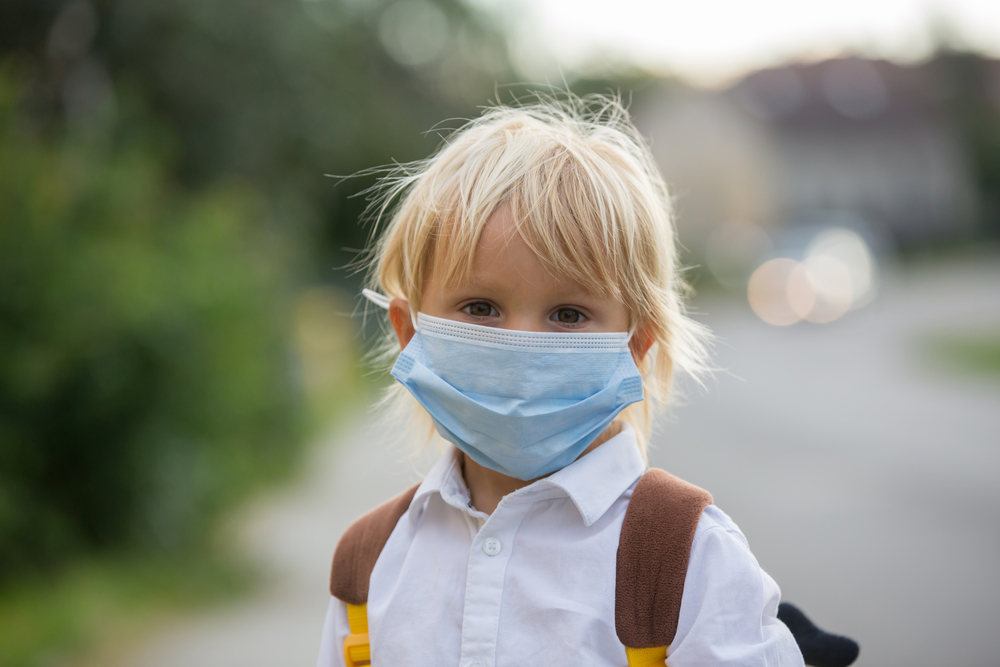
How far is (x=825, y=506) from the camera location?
243 inches

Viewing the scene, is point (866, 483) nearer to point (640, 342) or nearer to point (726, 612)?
point (640, 342)

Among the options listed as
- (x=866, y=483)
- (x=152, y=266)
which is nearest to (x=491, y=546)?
(x=152, y=266)

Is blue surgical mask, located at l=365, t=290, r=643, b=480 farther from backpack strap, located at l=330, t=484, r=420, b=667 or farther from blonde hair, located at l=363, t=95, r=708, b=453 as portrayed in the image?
backpack strap, located at l=330, t=484, r=420, b=667

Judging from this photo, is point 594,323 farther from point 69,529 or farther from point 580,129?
point 69,529

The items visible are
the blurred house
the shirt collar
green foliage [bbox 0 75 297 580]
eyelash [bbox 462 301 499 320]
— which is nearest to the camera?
the shirt collar

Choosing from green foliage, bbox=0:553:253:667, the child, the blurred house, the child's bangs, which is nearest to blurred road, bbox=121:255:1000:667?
green foliage, bbox=0:553:253:667

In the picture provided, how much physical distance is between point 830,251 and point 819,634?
1922 cm

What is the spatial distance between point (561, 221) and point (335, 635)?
Answer: 92 centimetres

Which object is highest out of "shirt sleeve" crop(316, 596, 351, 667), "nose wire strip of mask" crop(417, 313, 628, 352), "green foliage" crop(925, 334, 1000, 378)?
"nose wire strip of mask" crop(417, 313, 628, 352)

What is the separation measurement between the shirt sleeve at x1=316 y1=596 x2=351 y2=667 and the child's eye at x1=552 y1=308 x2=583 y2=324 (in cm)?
71

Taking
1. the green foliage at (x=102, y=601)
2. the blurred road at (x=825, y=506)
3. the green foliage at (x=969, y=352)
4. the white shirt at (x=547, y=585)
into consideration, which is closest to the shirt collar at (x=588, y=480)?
the white shirt at (x=547, y=585)

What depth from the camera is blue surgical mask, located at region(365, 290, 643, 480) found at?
1.55 metres

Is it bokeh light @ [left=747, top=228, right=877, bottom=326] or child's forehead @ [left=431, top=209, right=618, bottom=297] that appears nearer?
child's forehead @ [left=431, top=209, right=618, bottom=297]

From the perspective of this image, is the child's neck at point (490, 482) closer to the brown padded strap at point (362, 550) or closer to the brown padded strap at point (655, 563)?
the brown padded strap at point (362, 550)
